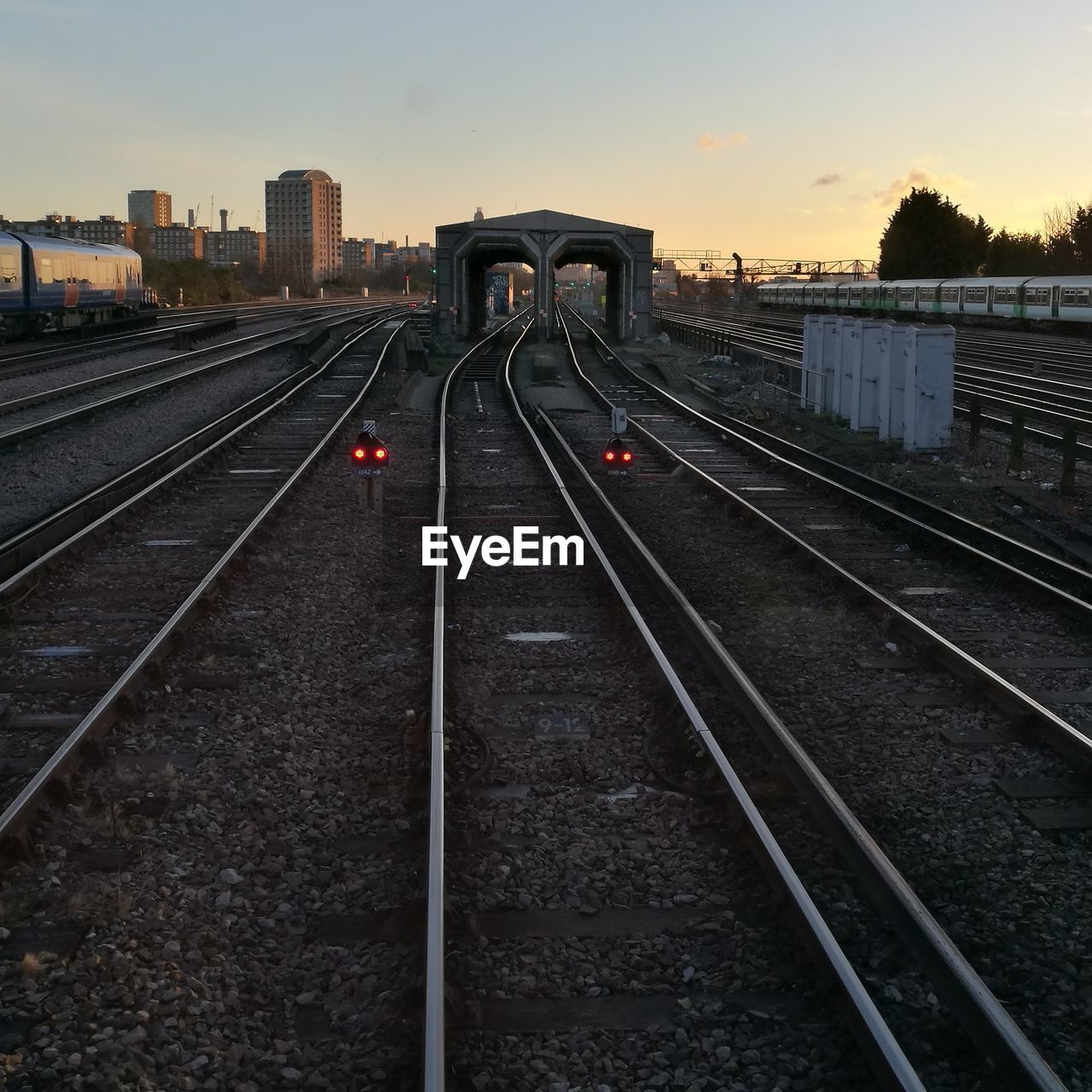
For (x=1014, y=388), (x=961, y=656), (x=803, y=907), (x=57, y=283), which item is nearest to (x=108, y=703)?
(x=803, y=907)

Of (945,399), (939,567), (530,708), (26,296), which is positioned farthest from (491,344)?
(530,708)

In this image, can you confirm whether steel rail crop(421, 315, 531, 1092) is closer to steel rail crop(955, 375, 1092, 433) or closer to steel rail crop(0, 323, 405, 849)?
steel rail crop(0, 323, 405, 849)

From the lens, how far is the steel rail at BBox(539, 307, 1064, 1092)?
151 inches

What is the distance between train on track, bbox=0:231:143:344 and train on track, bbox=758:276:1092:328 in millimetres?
37250

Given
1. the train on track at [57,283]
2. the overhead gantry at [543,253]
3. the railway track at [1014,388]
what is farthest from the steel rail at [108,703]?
the overhead gantry at [543,253]

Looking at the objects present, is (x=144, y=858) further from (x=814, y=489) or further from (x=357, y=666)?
(x=814, y=489)

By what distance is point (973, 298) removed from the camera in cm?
6009

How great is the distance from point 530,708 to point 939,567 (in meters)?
5.44

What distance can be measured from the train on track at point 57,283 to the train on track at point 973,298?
122ft

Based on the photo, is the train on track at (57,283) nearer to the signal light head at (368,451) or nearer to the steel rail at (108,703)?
the signal light head at (368,451)

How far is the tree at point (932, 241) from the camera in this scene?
90.1m

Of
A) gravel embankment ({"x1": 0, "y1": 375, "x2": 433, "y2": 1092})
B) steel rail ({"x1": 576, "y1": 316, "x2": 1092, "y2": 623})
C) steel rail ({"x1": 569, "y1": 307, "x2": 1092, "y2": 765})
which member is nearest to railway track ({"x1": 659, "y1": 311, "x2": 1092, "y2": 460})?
steel rail ({"x1": 576, "y1": 316, "x2": 1092, "y2": 623})

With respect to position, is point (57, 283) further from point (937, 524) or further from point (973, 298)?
point (973, 298)

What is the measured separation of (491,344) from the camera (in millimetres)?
48500
